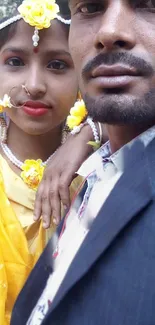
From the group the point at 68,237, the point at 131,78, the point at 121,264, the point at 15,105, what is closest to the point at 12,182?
the point at 15,105

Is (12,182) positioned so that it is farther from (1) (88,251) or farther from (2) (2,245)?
(1) (88,251)

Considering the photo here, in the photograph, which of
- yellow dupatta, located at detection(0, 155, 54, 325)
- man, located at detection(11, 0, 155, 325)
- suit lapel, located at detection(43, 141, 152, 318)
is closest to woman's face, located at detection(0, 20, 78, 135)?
yellow dupatta, located at detection(0, 155, 54, 325)

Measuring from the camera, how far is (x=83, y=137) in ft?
5.19

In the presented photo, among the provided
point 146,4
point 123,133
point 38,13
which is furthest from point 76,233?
point 38,13

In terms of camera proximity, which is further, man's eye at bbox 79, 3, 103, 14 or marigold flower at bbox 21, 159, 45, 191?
marigold flower at bbox 21, 159, 45, 191

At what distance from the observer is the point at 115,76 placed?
95 cm

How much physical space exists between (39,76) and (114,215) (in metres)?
0.95

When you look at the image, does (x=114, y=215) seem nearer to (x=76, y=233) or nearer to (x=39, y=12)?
(x=76, y=233)

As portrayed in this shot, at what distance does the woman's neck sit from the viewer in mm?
1735

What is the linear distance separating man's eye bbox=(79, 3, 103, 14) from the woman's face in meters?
0.48

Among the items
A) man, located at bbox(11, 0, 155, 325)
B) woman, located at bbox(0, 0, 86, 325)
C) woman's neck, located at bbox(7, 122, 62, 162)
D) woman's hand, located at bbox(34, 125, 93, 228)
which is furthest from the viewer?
woman's neck, located at bbox(7, 122, 62, 162)

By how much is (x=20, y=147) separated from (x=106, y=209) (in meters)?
0.98

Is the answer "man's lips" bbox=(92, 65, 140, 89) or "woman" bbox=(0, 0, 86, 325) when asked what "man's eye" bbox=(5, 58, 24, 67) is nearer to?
"woman" bbox=(0, 0, 86, 325)

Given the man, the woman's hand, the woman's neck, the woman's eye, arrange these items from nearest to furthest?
the man
the woman's eye
the woman's hand
the woman's neck
